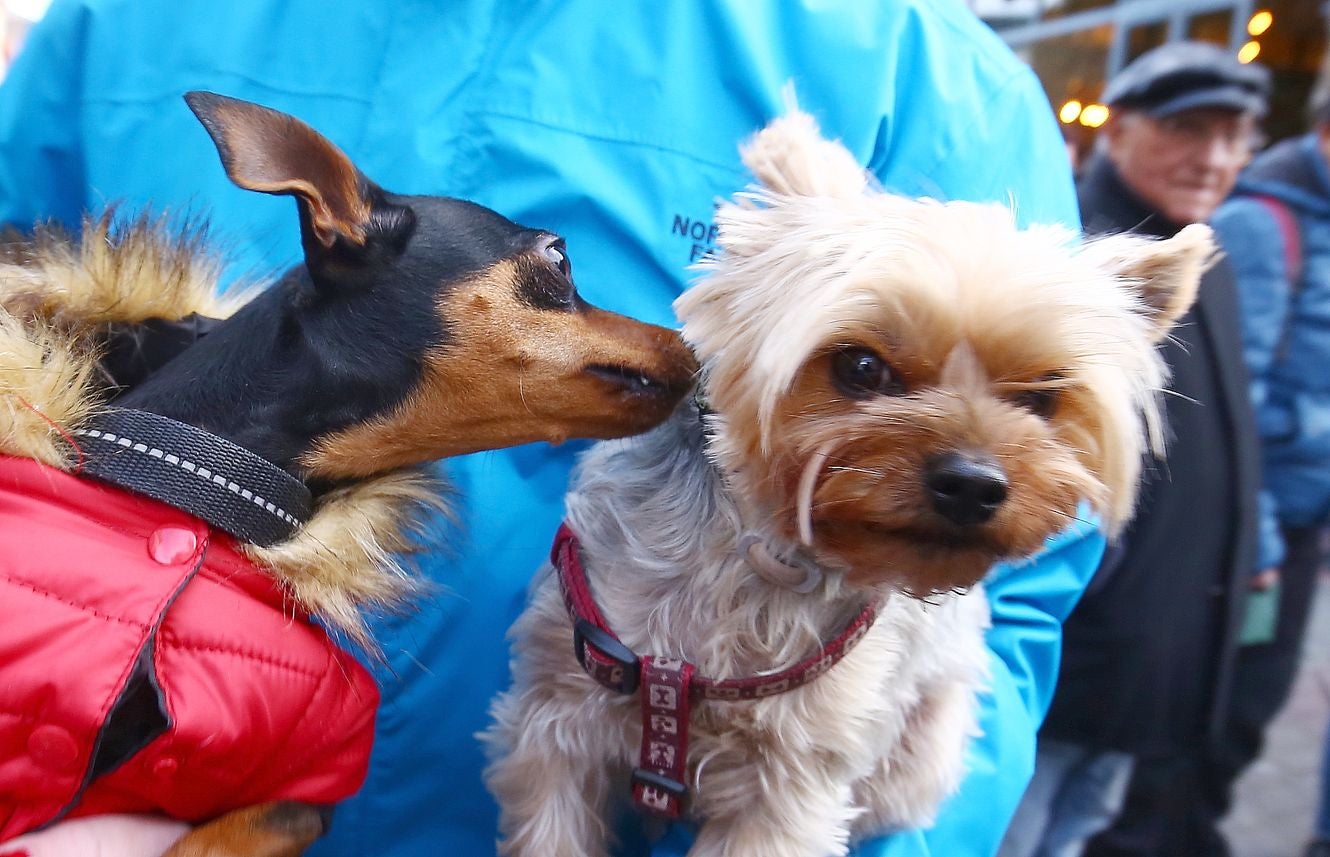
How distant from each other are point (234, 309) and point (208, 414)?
321mm

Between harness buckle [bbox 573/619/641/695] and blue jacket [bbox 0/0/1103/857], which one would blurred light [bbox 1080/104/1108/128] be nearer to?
blue jacket [bbox 0/0/1103/857]

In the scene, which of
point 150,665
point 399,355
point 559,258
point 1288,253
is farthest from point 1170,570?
point 150,665

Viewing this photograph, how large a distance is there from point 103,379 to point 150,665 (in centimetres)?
60

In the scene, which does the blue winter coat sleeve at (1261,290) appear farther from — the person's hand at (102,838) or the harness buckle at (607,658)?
the person's hand at (102,838)

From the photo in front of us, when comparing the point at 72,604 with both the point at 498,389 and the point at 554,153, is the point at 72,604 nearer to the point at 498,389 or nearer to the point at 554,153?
the point at 498,389

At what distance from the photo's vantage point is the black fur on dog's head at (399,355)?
1548 millimetres

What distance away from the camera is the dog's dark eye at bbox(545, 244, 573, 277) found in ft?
5.39

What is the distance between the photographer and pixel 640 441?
1850 mm

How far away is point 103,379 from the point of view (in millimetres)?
1652

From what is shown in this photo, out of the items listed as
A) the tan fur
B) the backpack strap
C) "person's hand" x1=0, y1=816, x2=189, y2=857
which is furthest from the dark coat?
"person's hand" x1=0, y1=816, x2=189, y2=857

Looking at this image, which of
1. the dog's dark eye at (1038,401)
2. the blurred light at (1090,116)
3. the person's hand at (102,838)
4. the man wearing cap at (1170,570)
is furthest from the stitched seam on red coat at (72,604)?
the blurred light at (1090,116)

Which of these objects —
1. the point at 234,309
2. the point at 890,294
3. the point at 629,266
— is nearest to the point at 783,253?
the point at 890,294

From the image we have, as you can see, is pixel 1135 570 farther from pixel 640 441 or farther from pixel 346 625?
pixel 346 625

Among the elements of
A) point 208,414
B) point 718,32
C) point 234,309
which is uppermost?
point 718,32
